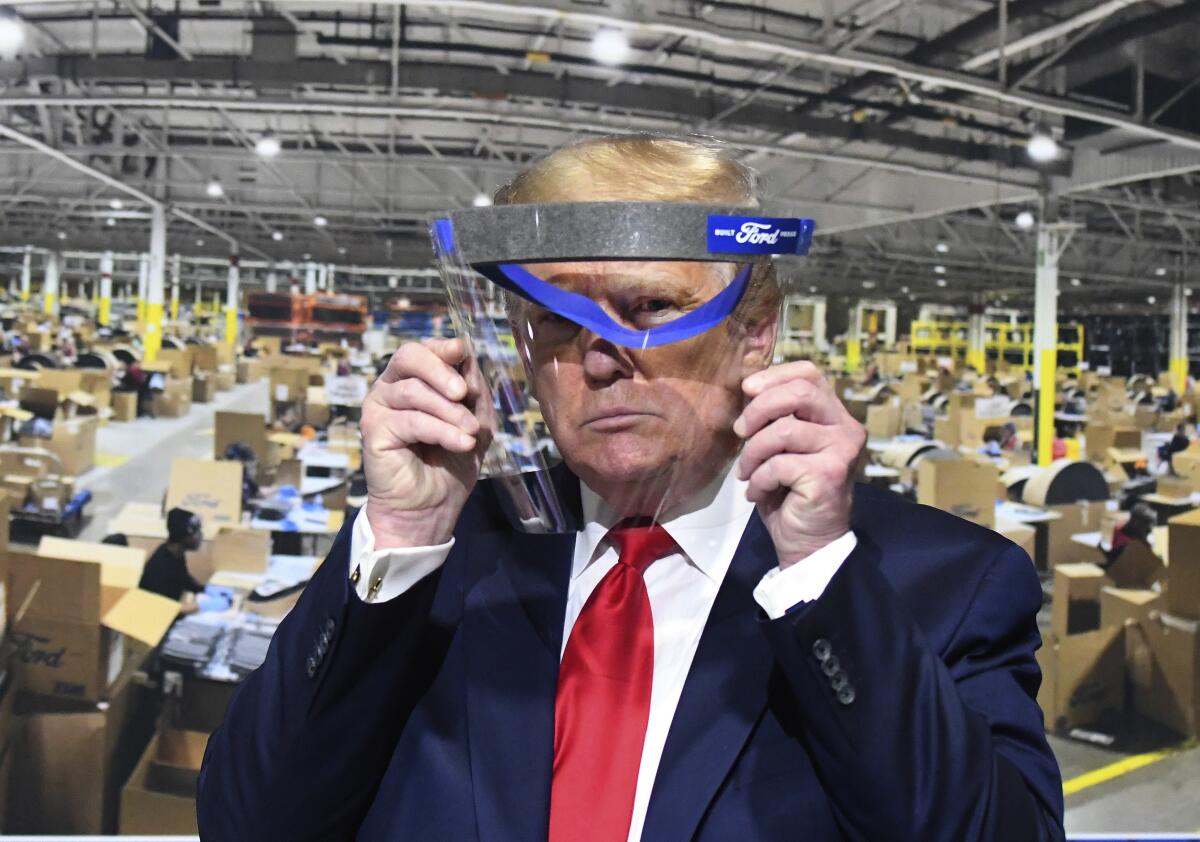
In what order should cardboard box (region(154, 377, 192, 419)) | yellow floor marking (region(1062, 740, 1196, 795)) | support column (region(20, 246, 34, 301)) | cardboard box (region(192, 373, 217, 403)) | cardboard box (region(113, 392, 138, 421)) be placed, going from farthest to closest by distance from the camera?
support column (region(20, 246, 34, 301)) < cardboard box (region(192, 373, 217, 403)) < cardboard box (region(154, 377, 192, 419)) < cardboard box (region(113, 392, 138, 421)) < yellow floor marking (region(1062, 740, 1196, 795))

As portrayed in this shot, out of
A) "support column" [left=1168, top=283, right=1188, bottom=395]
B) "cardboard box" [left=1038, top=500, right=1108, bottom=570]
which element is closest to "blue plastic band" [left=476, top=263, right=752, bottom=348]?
"cardboard box" [left=1038, top=500, right=1108, bottom=570]

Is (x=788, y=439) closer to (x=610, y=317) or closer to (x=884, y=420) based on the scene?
(x=610, y=317)

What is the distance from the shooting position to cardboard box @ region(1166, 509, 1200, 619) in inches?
124

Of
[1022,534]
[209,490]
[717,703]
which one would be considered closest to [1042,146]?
[1022,534]

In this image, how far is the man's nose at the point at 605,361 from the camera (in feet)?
2.22

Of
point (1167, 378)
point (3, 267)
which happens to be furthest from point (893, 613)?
point (3, 267)

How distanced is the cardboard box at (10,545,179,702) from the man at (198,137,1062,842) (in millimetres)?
2069

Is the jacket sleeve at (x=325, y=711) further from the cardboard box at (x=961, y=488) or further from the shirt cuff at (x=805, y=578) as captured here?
the cardboard box at (x=961, y=488)

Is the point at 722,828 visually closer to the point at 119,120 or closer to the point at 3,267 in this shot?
the point at 119,120

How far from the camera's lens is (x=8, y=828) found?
2545mm

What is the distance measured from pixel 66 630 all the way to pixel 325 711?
2.27 m

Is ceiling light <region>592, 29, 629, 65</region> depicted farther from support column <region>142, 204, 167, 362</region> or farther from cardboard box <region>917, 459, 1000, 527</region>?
support column <region>142, 204, 167, 362</region>

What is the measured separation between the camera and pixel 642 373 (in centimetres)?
68

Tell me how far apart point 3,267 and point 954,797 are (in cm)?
2132
